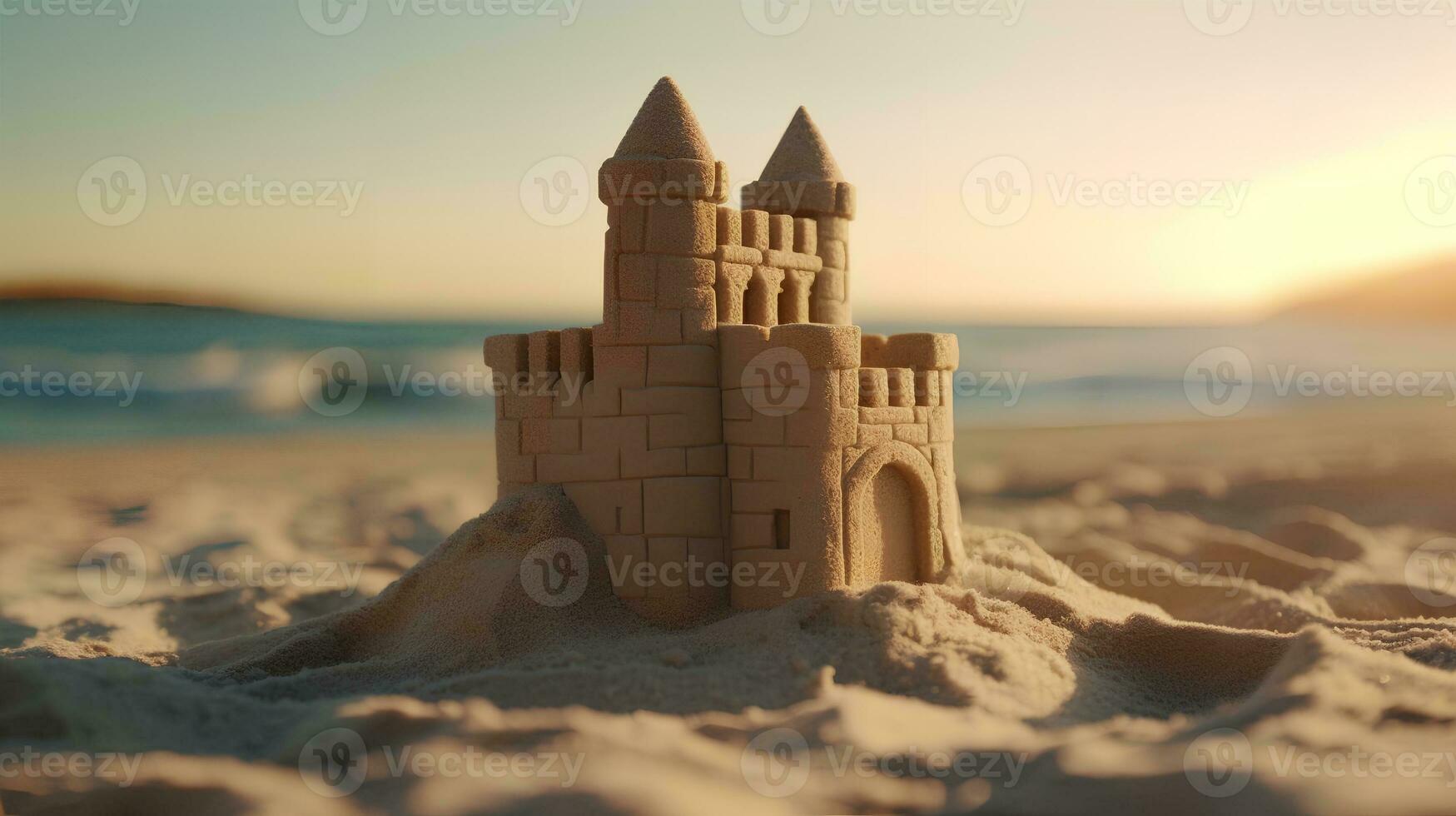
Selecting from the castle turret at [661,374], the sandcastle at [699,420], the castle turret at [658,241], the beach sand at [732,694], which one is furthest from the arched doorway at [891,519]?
the castle turret at [658,241]

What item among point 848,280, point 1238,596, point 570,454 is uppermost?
point 848,280

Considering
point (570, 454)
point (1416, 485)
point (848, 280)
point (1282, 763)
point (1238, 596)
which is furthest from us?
point (1416, 485)

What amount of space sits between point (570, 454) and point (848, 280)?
12.9 feet

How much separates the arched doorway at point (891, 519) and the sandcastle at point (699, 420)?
20mm

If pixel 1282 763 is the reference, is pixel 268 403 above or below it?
above

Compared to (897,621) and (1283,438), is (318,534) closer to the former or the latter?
(897,621)

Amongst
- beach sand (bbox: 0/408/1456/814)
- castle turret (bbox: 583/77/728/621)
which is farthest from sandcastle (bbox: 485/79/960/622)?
beach sand (bbox: 0/408/1456/814)

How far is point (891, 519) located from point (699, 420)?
204 centimetres

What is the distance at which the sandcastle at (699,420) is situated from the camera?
30.6ft

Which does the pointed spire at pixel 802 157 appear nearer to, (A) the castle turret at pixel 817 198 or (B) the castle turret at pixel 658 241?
(A) the castle turret at pixel 817 198

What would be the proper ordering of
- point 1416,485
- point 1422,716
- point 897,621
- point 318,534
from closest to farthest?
point 1422,716 < point 897,621 < point 318,534 < point 1416,485

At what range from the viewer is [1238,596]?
569 inches

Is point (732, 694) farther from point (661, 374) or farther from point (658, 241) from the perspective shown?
point (658, 241)

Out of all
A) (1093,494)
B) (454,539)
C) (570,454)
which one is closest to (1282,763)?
(570,454)
